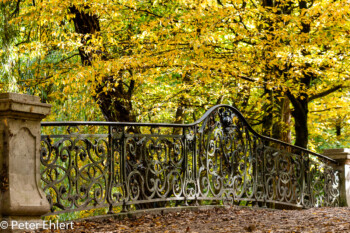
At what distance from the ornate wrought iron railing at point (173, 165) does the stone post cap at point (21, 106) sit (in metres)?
0.37

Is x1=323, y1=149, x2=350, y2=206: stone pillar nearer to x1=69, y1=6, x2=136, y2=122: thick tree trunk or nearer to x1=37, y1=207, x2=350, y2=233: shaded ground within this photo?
x1=37, y1=207, x2=350, y2=233: shaded ground

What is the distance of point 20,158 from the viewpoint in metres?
5.08

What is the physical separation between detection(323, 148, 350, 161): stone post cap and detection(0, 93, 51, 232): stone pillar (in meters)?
8.55

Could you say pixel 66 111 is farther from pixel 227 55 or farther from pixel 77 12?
pixel 227 55

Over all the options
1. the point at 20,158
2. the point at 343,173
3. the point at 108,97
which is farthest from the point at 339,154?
the point at 20,158

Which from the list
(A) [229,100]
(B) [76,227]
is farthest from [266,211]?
(A) [229,100]

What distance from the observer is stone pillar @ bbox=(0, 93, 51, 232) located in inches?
194

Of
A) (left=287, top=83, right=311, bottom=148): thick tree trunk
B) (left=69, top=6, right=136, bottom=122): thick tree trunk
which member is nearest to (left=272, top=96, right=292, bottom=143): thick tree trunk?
(left=287, top=83, right=311, bottom=148): thick tree trunk

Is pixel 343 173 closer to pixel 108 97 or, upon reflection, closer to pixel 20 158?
pixel 108 97

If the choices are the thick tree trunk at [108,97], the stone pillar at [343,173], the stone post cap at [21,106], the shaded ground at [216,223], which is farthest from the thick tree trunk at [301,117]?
the stone post cap at [21,106]

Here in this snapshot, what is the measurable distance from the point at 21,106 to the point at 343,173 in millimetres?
9276

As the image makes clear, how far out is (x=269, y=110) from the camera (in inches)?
521

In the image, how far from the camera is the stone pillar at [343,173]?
11969 mm

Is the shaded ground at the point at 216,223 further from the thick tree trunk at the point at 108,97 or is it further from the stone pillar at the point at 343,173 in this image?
the thick tree trunk at the point at 108,97
